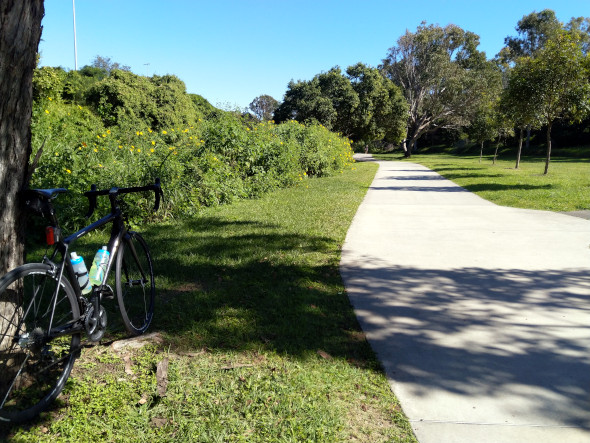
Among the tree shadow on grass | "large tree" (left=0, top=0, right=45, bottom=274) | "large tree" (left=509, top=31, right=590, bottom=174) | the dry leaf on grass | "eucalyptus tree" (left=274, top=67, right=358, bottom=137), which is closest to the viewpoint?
"large tree" (left=0, top=0, right=45, bottom=274)

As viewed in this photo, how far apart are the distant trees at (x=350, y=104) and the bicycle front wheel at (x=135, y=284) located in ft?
87.6

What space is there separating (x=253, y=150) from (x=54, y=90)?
36.6 feet

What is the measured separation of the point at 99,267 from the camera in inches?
122

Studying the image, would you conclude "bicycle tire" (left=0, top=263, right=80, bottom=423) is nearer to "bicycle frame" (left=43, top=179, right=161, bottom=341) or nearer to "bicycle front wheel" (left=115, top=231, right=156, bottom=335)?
"bicycle frame" (left=43, top=179, right=161, bottom=341)

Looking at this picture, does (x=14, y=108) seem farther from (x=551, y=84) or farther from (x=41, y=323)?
(x=551, y=84)

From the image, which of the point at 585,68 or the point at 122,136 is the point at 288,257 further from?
the point at 585,68

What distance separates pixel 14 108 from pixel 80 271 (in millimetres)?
1044

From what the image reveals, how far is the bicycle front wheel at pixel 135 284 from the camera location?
11.1 ft

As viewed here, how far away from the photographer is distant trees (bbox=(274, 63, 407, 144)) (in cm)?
3203

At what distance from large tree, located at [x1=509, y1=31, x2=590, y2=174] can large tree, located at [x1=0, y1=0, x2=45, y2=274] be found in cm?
1636

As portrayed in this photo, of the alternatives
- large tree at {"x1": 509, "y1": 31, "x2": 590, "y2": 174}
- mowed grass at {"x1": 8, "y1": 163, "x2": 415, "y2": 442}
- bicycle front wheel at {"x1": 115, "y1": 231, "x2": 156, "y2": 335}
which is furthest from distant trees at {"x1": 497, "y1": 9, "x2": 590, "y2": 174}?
bicycle front wheel at {"x1": 115, "y1": 231, "x2": 156, "y2": 335}

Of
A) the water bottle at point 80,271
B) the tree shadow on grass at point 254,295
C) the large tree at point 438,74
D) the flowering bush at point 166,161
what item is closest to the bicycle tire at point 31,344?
the water bottle at point 80,271

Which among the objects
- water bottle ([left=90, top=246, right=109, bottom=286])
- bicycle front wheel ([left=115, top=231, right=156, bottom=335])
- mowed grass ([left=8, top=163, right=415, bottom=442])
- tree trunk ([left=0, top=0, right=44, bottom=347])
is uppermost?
tree trunk ([left=0, top=0, right=44, bottom=347])

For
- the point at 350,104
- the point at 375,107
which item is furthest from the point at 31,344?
the point at 375,107
